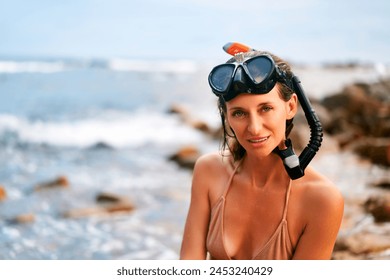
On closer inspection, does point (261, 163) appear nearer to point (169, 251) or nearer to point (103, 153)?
point (169, 251)

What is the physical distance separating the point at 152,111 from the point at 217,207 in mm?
13009

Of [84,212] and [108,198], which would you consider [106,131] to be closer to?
[108,198]

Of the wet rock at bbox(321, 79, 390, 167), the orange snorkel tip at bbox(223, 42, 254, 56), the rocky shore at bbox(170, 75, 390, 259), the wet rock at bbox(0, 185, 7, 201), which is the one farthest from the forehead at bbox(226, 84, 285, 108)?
the wet rock at bbox(321, 79, 390, 167)

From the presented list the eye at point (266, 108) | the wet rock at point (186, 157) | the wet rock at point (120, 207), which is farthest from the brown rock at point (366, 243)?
the wet rock at point (186, 157)

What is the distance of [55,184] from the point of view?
6527mm

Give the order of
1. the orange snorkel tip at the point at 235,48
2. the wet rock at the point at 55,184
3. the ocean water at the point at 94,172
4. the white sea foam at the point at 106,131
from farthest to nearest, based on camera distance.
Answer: the white sea foam at the point at 106,131 < the wet rock at the point at 55,184 < the ocean water at the point at 94,172 < the orange snorkel tip at the point at 235,48

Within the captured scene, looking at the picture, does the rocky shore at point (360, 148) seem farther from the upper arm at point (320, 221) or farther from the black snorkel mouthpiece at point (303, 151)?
the black snorkel mouthpiece at point (303, 151)

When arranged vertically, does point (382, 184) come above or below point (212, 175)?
below

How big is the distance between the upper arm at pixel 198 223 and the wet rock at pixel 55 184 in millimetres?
4591

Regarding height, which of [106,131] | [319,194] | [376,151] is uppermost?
[319,194]

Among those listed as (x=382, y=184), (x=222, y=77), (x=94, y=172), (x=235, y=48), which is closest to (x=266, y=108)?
(x=222, y=77)

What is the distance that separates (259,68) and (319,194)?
1.76 ft

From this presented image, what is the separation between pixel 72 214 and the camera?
18.0 ft

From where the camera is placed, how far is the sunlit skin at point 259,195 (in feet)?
6.32
